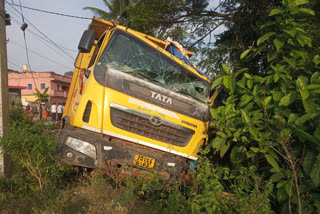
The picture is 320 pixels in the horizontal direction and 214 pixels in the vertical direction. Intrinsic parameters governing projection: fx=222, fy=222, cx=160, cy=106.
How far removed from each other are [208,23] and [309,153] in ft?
17.7

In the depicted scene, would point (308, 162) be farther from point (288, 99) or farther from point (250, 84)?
point (250, 84)

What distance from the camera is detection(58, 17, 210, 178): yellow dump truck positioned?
3.04 metres

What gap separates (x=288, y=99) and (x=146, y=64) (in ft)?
6.73

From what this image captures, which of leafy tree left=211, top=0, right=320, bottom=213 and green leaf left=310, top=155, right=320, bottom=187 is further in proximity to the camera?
leafy tree left=211, top=0, right=320, bottom=213

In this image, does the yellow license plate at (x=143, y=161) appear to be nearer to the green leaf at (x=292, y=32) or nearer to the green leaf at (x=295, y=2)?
the green leaf at (x=292, y=32)

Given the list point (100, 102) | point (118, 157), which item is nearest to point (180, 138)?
point (118, 157)

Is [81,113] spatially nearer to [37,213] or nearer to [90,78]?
[90,78]

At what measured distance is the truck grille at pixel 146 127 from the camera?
10.4ft

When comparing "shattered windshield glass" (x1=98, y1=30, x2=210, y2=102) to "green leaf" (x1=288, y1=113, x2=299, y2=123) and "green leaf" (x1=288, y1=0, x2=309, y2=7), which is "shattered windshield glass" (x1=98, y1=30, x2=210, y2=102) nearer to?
"green leaf" (x1=288, y1=113, x2=299, y2=123)

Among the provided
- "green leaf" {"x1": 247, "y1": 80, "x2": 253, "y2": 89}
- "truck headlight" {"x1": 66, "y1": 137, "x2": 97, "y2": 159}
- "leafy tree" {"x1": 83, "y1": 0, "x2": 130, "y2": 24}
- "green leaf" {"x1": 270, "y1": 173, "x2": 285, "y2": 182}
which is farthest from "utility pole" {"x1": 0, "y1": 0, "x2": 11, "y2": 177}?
"leafy tree" {"x1": 83, "y1": 0, "x2": 130, "y2": 24}

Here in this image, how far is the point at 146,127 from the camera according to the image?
10.7 feet

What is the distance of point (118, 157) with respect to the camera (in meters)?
3.06

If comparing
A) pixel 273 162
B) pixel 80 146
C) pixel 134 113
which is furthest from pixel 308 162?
pixel 80 146

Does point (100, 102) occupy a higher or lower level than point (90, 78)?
lower
